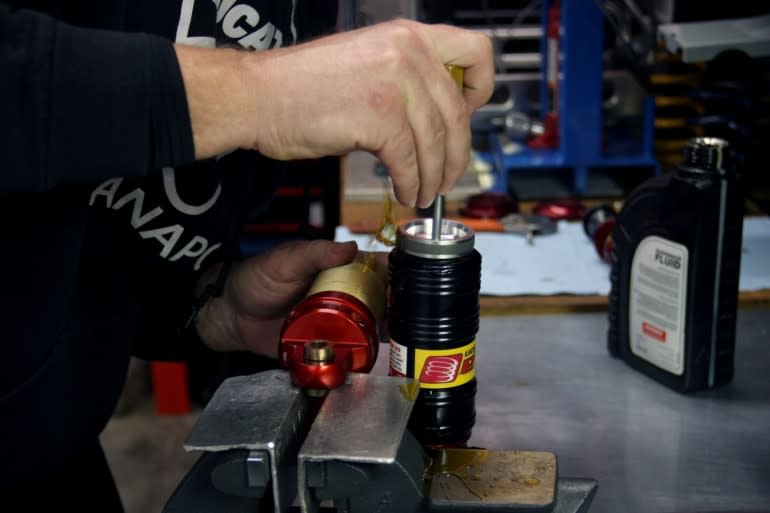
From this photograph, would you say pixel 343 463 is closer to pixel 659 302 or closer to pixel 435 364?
pixel 435 364

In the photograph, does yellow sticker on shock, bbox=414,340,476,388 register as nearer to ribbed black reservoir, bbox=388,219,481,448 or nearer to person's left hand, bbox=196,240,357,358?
ribbed black reservoir, bbox=388,219,481,448

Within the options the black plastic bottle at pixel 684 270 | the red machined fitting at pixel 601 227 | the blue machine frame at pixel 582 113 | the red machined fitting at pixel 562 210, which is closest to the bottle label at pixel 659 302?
the black plastic bottle at pixel 684 270

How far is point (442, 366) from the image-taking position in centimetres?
82

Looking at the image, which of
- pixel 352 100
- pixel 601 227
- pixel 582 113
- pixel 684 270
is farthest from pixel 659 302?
pixel 582 113

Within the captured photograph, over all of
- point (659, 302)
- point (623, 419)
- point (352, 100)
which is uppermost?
point (352, 100)

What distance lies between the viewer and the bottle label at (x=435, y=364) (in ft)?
2.66

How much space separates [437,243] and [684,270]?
1.37ft

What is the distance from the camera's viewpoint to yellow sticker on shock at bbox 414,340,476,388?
2.66 feet

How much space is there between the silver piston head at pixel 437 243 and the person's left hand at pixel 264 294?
168 mm

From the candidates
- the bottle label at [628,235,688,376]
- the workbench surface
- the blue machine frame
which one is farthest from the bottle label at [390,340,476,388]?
the blue machine frame

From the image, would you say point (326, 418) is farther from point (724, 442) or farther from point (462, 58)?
point (724, 442)

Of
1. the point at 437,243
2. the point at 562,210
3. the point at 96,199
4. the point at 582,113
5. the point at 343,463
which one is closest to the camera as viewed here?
the point at 343,463

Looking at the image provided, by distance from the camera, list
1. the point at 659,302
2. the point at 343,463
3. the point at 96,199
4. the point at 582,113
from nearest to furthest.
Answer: the point at 343,463, the point at 96,199, the point at 659,302, the point at 582,113

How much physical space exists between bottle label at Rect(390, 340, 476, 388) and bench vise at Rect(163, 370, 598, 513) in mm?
34
